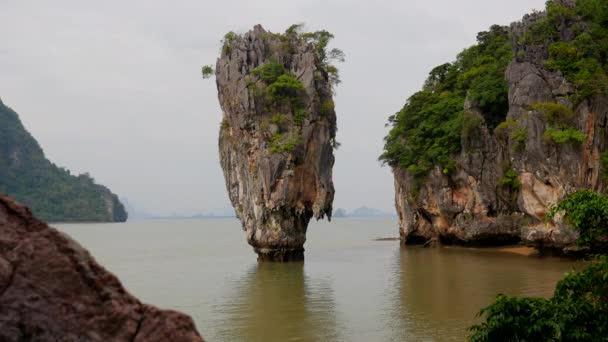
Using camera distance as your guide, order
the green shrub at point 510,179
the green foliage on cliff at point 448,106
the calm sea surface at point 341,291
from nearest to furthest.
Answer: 1. the calm sea surface at point 341,291
2. the green shrub at point 510,179
3. the green foliage on cliff at point 448,106

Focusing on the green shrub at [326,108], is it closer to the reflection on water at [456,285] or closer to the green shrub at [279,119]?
the green shrub at [279,119]

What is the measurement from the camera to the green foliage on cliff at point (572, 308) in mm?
5707

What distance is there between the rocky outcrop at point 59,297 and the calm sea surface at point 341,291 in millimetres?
11278

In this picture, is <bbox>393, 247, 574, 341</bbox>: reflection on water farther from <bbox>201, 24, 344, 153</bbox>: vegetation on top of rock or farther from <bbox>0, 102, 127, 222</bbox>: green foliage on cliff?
<bbox>0, 102, 127, 222</bbox>: green foliage on cliff

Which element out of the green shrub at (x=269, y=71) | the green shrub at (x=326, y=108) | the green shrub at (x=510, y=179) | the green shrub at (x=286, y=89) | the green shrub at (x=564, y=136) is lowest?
the green shrub at (x=510, y=179)

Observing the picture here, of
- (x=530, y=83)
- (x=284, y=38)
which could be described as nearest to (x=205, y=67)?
(x=284, y=38)

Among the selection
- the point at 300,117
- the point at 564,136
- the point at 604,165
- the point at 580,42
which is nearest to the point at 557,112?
the point at 564,136

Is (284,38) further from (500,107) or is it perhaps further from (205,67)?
(500,107)

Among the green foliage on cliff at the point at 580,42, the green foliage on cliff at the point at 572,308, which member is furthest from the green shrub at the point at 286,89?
the green foliage on cliff at the point at 572,308

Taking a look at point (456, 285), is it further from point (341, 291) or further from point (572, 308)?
point (572, 308)

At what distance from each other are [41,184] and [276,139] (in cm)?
9703

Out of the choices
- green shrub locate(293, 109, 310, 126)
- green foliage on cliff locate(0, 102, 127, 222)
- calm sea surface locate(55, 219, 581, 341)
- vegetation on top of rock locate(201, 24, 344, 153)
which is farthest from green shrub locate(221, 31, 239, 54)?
green foliage on cliff locate(0, 102, 127, 222)

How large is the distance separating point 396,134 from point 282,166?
15688mm

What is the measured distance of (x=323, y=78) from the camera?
33.7m
